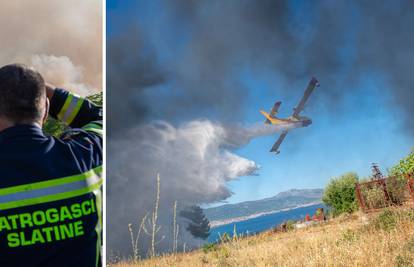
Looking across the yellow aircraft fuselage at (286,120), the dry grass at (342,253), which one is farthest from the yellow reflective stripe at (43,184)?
the yellow aircraft fuselage at (286,120)

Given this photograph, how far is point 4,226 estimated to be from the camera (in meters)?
0.91

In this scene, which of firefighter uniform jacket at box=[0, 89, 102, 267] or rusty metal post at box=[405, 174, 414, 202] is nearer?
firefighter uniform jacket at box=[0, 89, 102, 267]

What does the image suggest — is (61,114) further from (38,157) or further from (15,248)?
(15,248)

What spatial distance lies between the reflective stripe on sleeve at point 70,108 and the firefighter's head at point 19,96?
0.32 ft

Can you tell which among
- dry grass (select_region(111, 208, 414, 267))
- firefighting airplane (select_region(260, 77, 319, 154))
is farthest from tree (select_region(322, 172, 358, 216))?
dry grass (select_region(111, 208, 414, 267))

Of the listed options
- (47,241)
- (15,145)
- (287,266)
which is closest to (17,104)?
(15,145)


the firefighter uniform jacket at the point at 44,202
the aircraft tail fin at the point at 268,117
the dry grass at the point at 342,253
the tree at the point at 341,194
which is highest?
the aircraft tail fin at the point at 268,117

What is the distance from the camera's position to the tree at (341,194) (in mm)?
9609

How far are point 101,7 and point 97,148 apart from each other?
1532 millimetres

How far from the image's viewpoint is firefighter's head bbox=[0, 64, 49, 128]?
96 cm

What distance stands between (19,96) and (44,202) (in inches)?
9.4

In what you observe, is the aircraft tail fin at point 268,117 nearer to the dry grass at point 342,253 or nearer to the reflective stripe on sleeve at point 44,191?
the dry grass at point 342,253

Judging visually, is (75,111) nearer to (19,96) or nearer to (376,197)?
(19,96)

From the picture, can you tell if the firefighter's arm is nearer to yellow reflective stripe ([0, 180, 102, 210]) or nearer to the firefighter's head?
the firefighter's head
